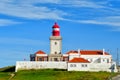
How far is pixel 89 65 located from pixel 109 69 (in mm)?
4229

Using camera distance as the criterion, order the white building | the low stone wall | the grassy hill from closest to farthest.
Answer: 1. the grassy hill
2. the white building
3. the low stone wall

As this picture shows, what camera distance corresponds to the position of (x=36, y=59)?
107m

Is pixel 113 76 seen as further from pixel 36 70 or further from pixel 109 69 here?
pixel 36 70

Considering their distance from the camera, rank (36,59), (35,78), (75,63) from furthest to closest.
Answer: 1. (36,59)
2. (75,63)
3. (35,78)

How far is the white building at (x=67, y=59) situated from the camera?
100188 mm

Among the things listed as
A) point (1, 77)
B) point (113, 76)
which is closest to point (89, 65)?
point (113, 76)

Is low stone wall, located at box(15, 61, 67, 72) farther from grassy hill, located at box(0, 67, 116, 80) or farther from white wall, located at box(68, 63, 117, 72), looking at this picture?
grassy hill, located at box(0, 67, 116, 80)

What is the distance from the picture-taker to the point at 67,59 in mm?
105875

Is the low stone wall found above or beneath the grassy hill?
above

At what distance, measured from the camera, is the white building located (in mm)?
100188

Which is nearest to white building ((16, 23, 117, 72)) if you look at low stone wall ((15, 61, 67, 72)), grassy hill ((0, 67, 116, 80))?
low stone wall ((15, 61, 67, 72))

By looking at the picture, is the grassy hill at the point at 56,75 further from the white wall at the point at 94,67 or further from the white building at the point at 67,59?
the white building at the point at 67,59

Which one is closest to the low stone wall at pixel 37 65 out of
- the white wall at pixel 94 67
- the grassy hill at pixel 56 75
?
the white wall at pixel 94 67

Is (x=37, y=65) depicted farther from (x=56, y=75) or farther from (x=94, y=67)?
(x=94, y=67)
